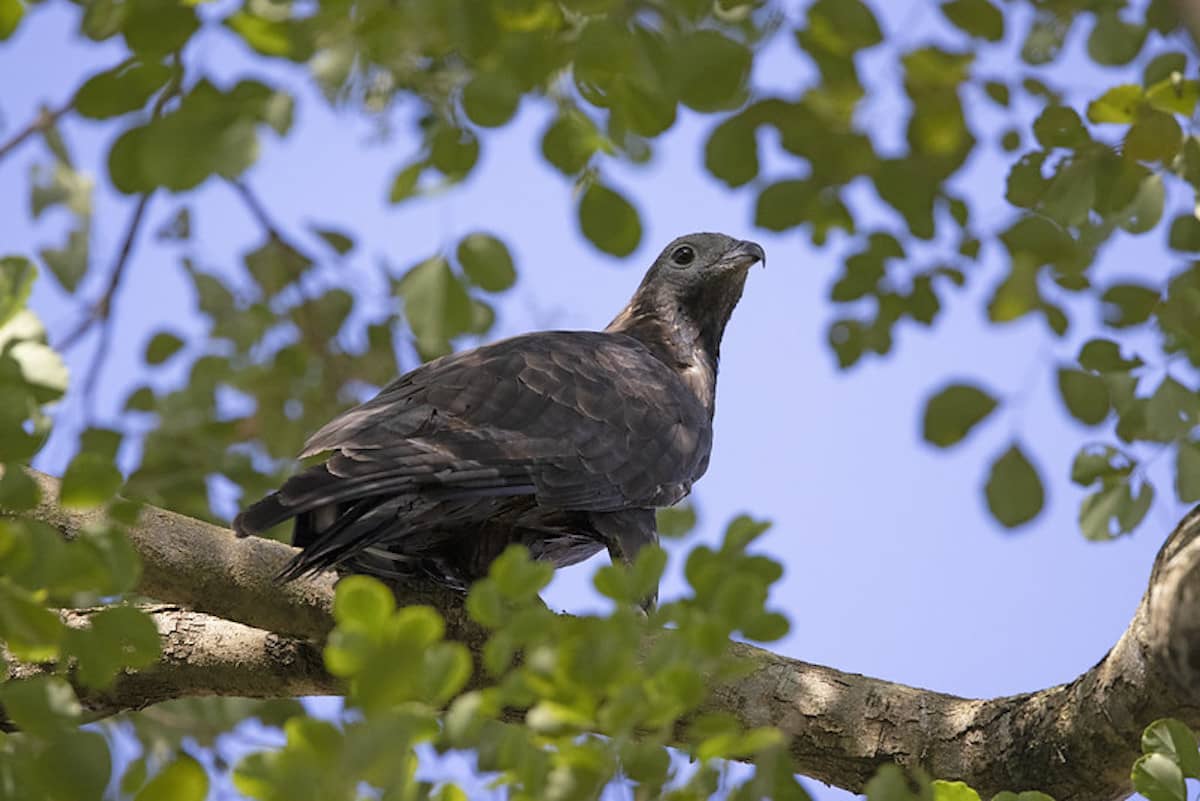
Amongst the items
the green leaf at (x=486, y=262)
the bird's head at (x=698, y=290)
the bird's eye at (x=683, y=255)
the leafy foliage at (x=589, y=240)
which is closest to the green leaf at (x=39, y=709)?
the leafy foliage at (x=589, y=240)

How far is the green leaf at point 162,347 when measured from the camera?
15.4 feet

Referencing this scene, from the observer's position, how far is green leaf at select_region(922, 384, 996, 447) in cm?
212

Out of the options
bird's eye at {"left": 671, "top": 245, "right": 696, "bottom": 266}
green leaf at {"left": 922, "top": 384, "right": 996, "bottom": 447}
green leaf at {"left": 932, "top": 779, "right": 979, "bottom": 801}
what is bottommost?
green leaf at {"left": 932, "top": 779, "right": 979, "bottom": 801}

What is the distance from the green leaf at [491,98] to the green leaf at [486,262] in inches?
Result: 11.1

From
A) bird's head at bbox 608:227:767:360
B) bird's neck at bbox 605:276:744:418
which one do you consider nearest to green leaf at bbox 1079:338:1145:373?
bird's neck at bbox 605:276:744:418

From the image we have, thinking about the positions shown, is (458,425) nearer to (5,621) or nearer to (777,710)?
(777,710)

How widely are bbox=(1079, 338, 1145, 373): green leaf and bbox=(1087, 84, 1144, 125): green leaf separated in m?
0.45

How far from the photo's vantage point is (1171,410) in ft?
9.28

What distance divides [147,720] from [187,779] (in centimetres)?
355

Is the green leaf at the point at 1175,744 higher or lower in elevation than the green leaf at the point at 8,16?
lower

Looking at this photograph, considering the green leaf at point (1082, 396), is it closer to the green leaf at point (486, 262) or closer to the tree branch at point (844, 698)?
the tree branch at point (844, 698)

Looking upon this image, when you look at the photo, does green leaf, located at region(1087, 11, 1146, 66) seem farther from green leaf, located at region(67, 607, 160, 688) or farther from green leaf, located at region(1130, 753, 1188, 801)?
green leaf, located at region(67, 607, 160, 688)

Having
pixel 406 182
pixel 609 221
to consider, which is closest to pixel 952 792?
pixel 609 221

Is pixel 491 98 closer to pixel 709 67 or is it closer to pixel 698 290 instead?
pixel 709 67
